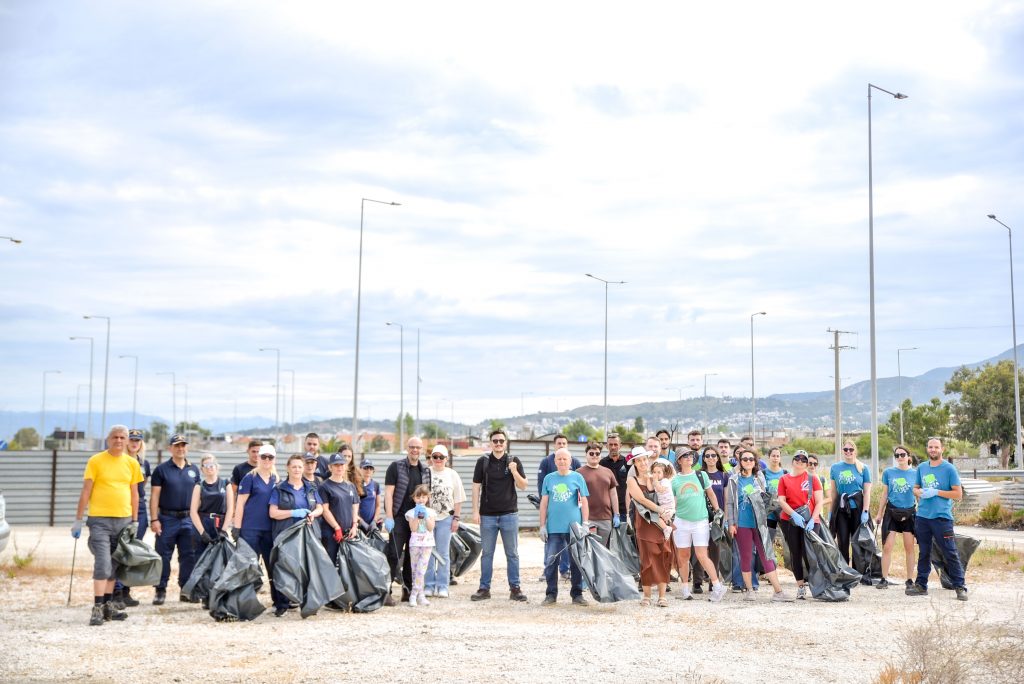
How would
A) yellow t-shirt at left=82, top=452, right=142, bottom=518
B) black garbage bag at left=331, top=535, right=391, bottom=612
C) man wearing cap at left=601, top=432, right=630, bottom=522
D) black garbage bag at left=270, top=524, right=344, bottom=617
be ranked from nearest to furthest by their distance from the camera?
yellow t-shirt at left=82, top=452, right=142, bottom=518, black garbage bag at left=270, top=524, right=344, bottom=617, black garbage bag at left=331, top=535, right=391, bottom=612, man wearing cap at left=601, top=432, right=630, bottom=522

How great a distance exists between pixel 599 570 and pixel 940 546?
453 centimetres

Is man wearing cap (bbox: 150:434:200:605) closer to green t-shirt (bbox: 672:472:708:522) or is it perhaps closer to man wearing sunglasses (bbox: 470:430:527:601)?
man wearing sunglasses (bbox: 470:430:527:601)

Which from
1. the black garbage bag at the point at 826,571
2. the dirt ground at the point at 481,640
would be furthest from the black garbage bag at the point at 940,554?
the black garbage bag at the point at 826,571

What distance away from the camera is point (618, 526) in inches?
569

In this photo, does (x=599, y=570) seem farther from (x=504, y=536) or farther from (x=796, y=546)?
(x=796, y=546)

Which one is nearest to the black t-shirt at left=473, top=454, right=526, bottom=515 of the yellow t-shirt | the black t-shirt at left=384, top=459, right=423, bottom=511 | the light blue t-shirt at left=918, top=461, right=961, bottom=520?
the black t-shirt at left=384, top=459, right=423, bottom=511

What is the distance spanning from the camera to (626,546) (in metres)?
14.5

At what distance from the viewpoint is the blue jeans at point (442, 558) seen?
44.3ft

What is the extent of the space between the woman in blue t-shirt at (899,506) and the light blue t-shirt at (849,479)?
0.38 metres

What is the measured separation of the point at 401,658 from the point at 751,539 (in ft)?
19.0

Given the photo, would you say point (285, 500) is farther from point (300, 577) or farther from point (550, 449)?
point (550, 449)

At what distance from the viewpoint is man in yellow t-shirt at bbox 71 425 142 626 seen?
36.9 ft

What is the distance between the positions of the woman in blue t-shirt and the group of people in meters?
0.02

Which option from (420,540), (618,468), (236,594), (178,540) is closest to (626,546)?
(618,468)
